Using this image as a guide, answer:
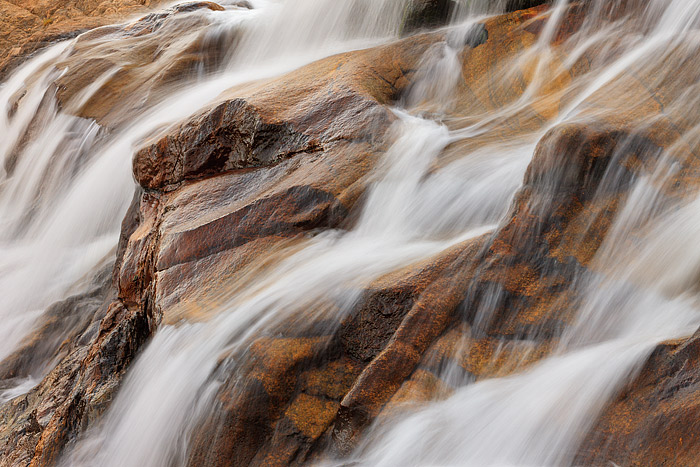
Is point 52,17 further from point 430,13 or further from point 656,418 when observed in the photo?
point 656,418

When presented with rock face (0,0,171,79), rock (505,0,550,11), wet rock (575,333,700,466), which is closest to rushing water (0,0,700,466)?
wet rock (575,333,700,466)

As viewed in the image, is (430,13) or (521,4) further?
(430,13)

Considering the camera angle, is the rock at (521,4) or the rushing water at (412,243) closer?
the rushing water at (412,243)

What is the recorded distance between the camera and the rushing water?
125 inches

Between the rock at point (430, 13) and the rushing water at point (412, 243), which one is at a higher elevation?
the rock at point (430, 13)

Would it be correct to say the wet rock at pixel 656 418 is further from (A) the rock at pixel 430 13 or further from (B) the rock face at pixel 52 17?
(B) the rock face at pixel 52 17

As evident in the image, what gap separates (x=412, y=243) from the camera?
168 inches

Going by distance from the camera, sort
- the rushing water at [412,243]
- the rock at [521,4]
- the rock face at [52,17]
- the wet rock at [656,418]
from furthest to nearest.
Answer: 1. the rock face at [52,17]
2. the rock at [521,4]
3. the rushing water at [412,243]
4. the wet rock at [656,418]

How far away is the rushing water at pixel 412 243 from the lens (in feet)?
10.4

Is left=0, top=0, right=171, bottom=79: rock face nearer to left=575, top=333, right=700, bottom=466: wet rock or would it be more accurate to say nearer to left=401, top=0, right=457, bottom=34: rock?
left=401, top=0, right=457, bottom=34: rock

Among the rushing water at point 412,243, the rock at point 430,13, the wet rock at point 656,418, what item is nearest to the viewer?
the wet rock at point 656,418

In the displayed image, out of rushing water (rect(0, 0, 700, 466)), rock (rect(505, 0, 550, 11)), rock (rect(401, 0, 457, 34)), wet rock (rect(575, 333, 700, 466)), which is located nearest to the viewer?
wet rock (rect(575, 333, 700, 466))

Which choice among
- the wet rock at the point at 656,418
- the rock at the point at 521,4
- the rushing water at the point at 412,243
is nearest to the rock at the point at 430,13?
the rushing water at the point at 412,243

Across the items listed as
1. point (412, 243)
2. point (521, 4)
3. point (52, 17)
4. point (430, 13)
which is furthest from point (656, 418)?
point (52, 17)
